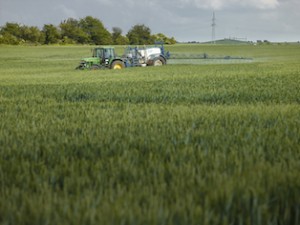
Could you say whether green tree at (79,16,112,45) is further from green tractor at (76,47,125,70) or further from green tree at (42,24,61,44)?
green tractor at (76,47,125,70)

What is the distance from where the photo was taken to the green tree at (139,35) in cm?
11644

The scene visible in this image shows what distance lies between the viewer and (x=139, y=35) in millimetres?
117375

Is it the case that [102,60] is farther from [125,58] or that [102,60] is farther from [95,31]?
[95,31]

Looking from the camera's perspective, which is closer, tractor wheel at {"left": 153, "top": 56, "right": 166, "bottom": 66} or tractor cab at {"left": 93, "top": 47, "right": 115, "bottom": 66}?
tractor cab at {"left": 93, "top": 47, "right": 115, "bottom": 66}

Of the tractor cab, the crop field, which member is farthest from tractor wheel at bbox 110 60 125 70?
the crop field

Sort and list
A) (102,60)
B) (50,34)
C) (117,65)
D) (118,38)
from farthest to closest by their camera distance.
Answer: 1. (118,38)
2. (50,34)
3. (117,65)
4. (102,60)

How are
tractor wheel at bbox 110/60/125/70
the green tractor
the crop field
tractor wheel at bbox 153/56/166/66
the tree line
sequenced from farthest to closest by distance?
the tree line
tractor wheel at bbox 153/56/166/66
tractor wheel at bbox 110/60/125/70
the green tractor
the crop field

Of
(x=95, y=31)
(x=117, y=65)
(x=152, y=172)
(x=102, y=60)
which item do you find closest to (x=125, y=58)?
(x=117, y=65)

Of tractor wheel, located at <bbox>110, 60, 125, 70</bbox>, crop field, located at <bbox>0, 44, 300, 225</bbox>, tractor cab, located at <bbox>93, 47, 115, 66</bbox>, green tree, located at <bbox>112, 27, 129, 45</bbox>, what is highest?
green tree, located at <bbox>112, 27, 129, 45</bbox>

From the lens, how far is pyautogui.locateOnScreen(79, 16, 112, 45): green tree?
112525 millimetres

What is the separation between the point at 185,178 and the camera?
113 inches

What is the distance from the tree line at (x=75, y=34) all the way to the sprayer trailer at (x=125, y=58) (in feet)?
231

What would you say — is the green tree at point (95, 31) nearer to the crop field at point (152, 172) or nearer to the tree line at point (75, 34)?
the tree line at point (75, 34)

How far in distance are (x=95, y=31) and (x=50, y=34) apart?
47.5 ft
